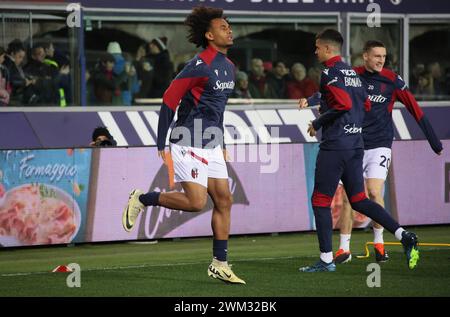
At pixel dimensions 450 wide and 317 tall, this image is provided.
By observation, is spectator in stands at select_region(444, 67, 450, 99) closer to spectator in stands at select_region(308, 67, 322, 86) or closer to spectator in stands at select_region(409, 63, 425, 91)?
spectator in stands at select_region(409, 63, 425, 91)

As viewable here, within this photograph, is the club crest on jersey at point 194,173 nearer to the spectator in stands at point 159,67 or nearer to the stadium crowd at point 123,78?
the stadium crowd at point 123,78

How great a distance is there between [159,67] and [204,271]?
858 centimetres

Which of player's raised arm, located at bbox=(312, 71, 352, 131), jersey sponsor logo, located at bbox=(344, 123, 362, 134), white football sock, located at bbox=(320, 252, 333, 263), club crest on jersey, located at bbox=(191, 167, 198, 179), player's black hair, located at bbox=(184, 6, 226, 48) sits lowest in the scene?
white football sock, located at bbox=(320, 252, 333, 263)

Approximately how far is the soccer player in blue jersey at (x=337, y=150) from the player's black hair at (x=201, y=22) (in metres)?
1.15

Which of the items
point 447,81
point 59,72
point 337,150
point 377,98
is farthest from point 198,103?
point 447,81

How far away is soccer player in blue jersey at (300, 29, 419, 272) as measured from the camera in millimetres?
10781

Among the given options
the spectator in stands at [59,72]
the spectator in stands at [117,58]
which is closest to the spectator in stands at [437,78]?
the spectator in stands at [117,58]

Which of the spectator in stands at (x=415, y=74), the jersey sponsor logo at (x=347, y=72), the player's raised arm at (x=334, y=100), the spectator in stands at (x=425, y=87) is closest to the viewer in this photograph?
the player's raised arm at (x=334, y=100)

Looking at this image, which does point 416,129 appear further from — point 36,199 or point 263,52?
point 36,199

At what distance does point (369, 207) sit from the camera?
433 inches

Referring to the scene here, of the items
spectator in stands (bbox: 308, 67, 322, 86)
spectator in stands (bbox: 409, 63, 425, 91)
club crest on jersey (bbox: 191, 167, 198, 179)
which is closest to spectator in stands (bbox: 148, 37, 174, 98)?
spectator in stands (bbox: 308, 67, 322, 86)

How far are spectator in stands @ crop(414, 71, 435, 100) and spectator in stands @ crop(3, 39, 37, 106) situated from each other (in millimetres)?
7505

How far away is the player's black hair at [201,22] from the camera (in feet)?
34.2
